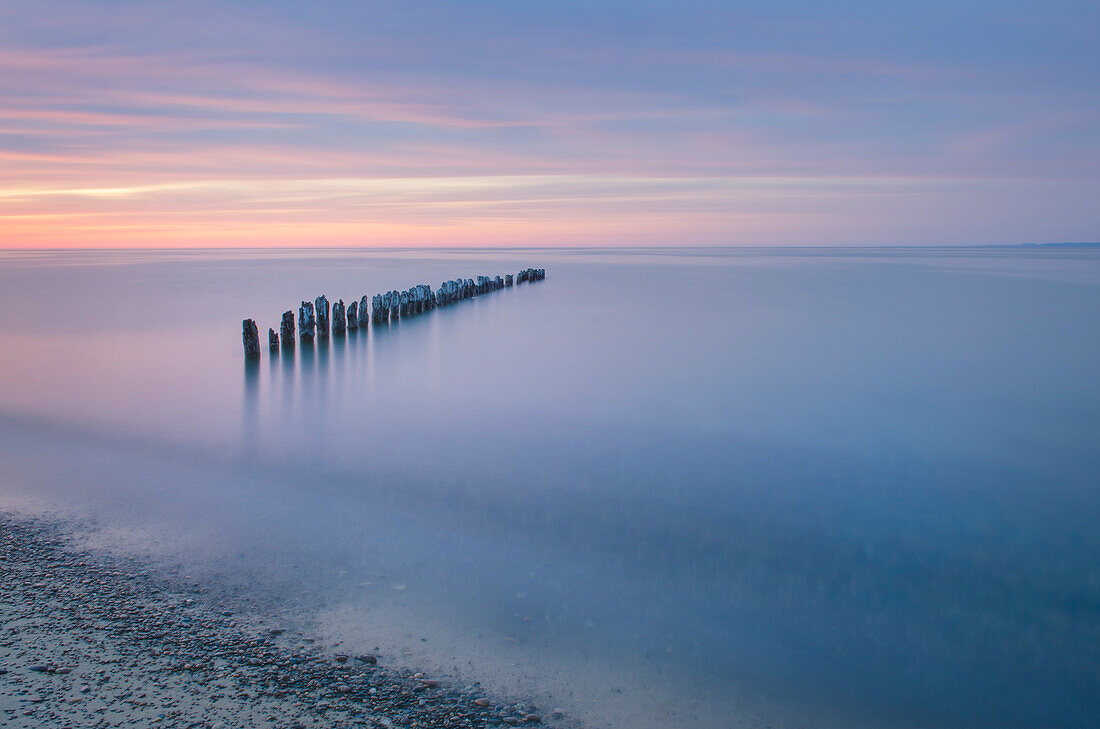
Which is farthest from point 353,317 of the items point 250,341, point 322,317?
point 250,341

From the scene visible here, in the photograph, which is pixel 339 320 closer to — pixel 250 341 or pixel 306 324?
pixel 306 324

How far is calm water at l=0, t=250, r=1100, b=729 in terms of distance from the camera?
135 inches

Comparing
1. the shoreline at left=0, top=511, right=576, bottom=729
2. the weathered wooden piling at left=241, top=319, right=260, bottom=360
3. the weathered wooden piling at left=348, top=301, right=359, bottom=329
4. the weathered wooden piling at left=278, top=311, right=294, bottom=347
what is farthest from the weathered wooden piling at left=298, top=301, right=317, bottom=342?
the shoreline at left=0, top=511, right=576, bottom=729

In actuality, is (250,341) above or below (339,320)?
below

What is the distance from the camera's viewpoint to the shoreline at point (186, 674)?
2879 millimetres

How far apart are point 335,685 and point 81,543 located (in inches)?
96.8

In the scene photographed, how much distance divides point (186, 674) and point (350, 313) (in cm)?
1305

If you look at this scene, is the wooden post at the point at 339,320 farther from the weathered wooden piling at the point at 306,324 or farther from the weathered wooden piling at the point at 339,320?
the weathered wooden piling at the point at 306,324

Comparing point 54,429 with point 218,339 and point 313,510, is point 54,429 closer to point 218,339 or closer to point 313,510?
point 313,510

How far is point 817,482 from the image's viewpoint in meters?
6.13

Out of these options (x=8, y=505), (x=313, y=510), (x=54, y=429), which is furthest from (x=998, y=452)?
(x=54, y=429)

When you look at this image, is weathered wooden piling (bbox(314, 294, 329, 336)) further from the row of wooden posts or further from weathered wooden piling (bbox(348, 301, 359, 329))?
weathered wooden piling (bbox(348, 301, 359, 329))

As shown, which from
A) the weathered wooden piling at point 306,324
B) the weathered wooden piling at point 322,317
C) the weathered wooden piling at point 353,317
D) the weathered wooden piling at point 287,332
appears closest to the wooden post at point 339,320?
the weathered wooden piling at point 353,317

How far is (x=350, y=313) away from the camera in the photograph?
15.7 m
